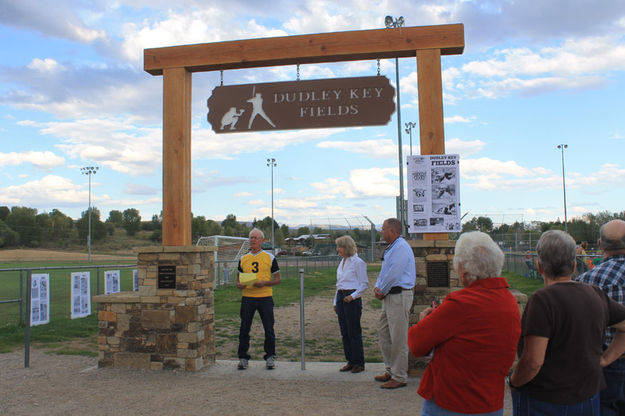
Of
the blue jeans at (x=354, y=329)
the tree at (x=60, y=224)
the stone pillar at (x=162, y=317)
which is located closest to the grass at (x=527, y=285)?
the blue jeans at (x=354, y=329)

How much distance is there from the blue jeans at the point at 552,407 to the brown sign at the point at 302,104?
4193mm

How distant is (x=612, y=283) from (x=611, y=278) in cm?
3

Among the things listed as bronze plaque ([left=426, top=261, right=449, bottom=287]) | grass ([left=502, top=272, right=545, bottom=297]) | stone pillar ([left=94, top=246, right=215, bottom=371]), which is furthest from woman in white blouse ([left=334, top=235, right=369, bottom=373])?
grass ([left=502, top=272, right=545, bottom=297])

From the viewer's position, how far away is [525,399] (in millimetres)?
2490

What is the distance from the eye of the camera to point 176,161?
634 cm

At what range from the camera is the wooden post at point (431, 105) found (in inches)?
231

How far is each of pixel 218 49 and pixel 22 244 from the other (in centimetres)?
7547

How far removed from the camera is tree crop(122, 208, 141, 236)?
8581cm

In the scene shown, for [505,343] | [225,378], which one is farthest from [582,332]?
[225,378]

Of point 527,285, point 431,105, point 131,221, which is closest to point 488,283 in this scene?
point 431,105

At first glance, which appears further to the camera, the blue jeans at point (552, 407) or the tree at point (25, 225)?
the tree at point (25, 225)

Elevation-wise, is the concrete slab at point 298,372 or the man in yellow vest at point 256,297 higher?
the man in yellow vest at point 256,297

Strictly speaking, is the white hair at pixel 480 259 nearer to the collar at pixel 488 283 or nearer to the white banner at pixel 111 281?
the collar at pixel 488 283

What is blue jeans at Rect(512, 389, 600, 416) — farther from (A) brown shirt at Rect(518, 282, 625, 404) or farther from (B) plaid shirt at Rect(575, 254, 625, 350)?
(B) plaid shirt at Rect(575, 254, 625, 350)
